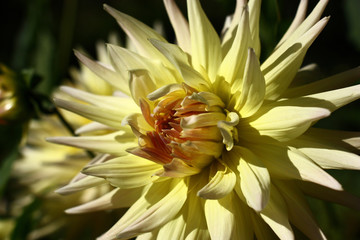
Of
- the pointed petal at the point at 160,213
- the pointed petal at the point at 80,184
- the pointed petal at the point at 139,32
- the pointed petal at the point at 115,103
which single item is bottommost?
the pointed petal at the point at 160,213

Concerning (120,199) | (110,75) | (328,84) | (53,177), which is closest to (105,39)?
(53,177)

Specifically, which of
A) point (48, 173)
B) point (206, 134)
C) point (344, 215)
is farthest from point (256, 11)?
point (48, 173)

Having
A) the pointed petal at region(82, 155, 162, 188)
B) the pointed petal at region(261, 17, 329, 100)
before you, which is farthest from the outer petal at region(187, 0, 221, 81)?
the pointed petal at region(82, 155, 162, 188)

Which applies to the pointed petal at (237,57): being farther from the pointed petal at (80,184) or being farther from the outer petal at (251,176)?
the pointed petal at (80,184)

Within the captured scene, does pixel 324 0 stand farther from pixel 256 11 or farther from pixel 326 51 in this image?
pixel 326 51

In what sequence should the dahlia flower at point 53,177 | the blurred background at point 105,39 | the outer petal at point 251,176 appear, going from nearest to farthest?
the outer petal at point 251,176, the blurred background at point 105,39, the dahlia flower at point 53,177

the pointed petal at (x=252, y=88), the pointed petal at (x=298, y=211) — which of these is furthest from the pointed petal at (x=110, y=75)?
the pointed petal at (x=298, y=211)

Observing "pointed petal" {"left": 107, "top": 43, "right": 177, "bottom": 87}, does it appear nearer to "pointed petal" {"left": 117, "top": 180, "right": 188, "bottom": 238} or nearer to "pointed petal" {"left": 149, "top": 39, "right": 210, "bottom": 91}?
"pointed petal" {"left": 149, "top": 39, "right": 210, "bottom": 91}
